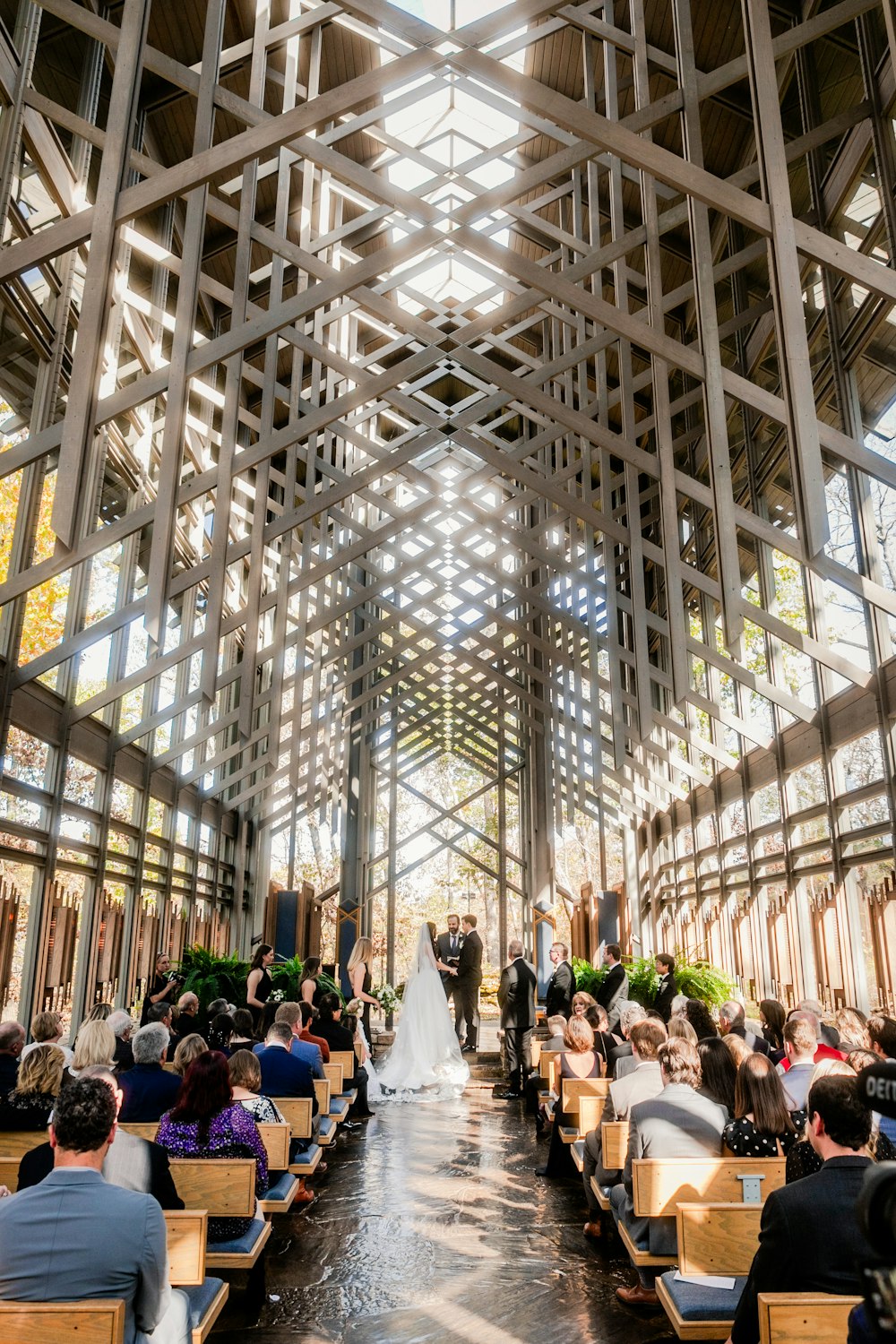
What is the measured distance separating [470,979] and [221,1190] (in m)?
10.3

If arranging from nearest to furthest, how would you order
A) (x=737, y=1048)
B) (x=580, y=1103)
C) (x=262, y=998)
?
1. (x=737, y=1048)
2. (x=580, y=1103)
3. (x=262, y=998)

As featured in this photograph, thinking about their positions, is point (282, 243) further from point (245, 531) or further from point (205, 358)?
point (245, 531)

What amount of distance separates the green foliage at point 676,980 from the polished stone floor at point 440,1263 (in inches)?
95.0

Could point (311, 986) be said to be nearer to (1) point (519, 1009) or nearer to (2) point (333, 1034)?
(2) point (333, 1034)

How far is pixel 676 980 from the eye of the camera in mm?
9539

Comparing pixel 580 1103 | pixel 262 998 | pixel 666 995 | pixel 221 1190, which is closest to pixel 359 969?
pixel 262 998

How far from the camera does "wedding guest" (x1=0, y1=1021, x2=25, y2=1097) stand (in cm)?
475

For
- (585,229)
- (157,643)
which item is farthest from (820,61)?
(157,643)

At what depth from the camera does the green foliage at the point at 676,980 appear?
9297 mm

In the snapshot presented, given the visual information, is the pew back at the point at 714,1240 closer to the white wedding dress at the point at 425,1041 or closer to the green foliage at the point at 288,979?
the green foliage at the point at 288,979

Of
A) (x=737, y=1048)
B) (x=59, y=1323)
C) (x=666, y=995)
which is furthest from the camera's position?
(x=666, y=995)

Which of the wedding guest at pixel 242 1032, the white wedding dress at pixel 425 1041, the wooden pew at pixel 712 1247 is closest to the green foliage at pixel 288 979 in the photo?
the white wedding dress at pixel 425 1041

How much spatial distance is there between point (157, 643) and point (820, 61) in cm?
800

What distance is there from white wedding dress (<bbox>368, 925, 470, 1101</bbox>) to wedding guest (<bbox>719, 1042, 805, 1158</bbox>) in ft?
25.9
